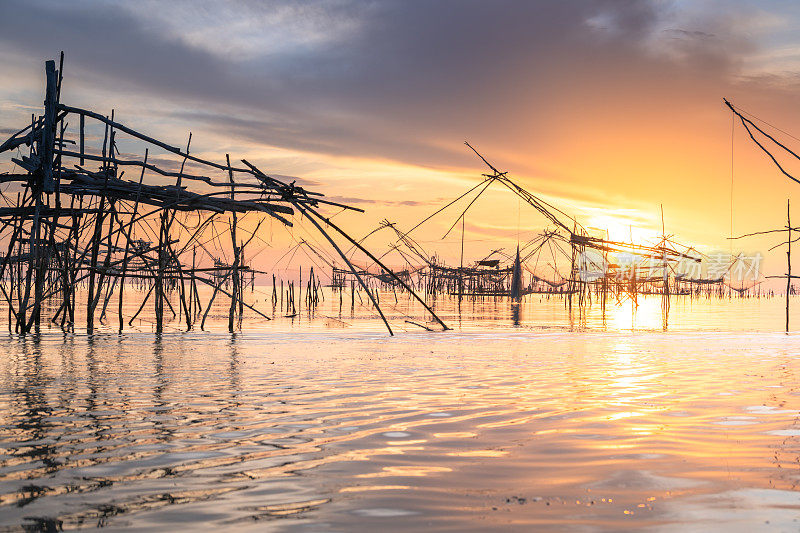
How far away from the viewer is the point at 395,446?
5465 millimetres

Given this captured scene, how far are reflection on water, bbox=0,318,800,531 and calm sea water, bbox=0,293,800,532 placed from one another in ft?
0.07

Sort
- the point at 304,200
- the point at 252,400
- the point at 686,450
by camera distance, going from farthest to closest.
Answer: the point at 304,200 < the point at 252,400 < the point at 686,450

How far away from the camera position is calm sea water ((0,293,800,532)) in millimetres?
3852

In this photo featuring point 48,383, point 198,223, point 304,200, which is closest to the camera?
point 48,383

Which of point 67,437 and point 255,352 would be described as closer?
point 67,437

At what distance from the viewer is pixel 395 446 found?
5465 millimetres

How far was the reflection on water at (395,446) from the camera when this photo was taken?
152 inches

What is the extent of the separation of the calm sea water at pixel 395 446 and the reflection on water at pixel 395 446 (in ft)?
0.07

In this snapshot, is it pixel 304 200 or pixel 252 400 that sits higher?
pixel 304 200

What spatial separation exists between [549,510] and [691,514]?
78 centimetres

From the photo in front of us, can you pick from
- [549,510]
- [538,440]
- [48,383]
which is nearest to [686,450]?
[538,440]

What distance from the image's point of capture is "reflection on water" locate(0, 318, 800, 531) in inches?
152

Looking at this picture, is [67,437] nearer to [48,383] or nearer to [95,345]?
[48,383]

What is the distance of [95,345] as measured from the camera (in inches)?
564
